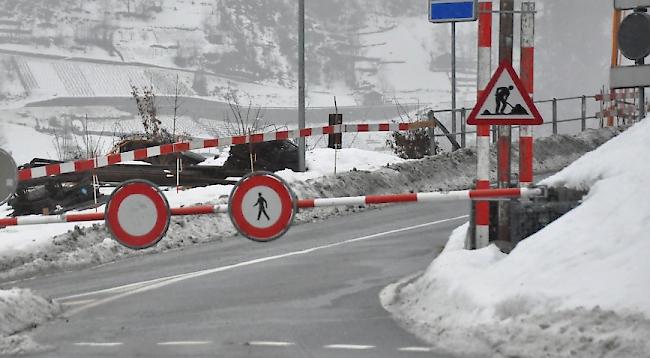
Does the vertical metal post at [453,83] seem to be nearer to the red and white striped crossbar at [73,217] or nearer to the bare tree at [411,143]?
the bare tree at [411,143]

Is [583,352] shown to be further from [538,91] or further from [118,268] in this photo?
[538,91]

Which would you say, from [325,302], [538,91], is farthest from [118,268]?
[538,91]

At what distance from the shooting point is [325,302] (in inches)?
348

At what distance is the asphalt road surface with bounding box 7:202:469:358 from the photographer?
701 cm

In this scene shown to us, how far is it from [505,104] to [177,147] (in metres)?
8.80

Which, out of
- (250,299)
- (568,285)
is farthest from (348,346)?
(250,299)

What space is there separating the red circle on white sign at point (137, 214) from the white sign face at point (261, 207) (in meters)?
0.73

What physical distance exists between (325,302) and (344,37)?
70.5 metres

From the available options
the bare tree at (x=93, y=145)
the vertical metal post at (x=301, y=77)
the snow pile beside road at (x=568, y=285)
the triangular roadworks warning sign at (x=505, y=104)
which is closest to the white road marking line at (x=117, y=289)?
the snow pile beside road at (x=568, y=285)

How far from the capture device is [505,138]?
9375 mm

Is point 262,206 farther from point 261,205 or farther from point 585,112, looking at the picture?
point 585,112

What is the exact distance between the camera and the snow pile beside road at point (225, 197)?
11992 mm

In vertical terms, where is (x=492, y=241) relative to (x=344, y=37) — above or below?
below

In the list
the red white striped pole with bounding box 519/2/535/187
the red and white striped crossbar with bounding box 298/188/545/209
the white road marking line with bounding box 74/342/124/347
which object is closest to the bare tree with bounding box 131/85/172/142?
the red white striped pole with bounding box 519/2/535/187
